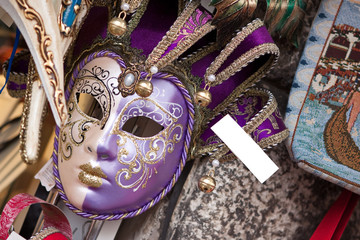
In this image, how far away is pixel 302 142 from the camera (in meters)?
1.04

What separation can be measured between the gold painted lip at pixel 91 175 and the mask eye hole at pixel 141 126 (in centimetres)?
18

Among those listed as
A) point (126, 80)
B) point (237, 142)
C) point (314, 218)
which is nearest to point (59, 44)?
point (126, 80)

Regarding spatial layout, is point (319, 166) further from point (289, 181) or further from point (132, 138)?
point (132, 138)

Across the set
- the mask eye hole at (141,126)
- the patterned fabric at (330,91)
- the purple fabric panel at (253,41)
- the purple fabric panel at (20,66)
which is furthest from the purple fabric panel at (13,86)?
the patterned fabric at (330,91)

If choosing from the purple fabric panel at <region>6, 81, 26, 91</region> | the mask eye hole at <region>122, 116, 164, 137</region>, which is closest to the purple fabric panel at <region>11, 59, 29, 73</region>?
the purple fabric panel at <region>6, 81, 26, 91</region>

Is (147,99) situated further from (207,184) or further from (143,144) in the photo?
(207,184)

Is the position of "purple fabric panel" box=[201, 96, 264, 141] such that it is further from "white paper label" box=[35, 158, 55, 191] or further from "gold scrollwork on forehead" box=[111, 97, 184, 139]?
"white paper label" box=[35, 158, 55, 191]

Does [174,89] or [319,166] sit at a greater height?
[174,89]

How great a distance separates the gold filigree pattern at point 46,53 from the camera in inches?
28.9

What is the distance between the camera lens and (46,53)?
0.76 m

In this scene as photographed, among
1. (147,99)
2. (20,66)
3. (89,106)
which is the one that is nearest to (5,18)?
(20,66)

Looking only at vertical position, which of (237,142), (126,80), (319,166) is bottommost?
(319,166)

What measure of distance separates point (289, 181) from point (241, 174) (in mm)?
131

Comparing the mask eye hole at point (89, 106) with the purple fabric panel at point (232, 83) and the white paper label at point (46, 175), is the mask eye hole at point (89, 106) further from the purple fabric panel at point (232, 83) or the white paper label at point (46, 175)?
the purple fabric panel at point (232, 83)
